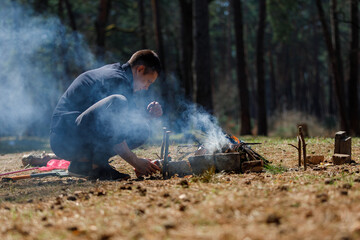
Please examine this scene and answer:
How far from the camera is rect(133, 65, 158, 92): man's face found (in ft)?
14.6

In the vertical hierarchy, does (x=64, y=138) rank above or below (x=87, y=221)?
above

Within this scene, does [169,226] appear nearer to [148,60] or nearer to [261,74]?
[148,60]

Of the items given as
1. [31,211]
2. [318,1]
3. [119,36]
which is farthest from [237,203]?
[119,36]

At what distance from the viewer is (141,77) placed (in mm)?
4473

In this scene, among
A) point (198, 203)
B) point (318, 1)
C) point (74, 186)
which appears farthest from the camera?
point (318, 1)

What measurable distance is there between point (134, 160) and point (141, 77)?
3.52ft

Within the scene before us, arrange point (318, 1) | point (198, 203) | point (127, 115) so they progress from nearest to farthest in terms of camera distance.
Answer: point (198, 203), point (127, 115), point (318, 1)

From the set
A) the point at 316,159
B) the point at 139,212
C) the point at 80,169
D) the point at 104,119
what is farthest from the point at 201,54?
the point at 139,212

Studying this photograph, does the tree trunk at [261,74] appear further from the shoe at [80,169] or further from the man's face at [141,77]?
the shoe at [80,169]

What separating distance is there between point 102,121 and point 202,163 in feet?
4.18

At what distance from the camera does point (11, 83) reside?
17594mm

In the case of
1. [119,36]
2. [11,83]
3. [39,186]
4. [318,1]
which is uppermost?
[119,36]

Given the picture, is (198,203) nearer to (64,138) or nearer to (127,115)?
(127,115)

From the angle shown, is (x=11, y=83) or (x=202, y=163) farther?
(x=11, y=83)
